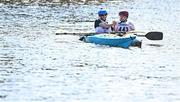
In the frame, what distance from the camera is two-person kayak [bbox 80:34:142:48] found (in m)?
33.3

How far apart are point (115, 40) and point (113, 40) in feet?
0.45

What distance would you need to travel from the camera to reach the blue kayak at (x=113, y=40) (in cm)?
3327

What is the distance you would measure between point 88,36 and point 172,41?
574 cm

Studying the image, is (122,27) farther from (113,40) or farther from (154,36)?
(154,36)

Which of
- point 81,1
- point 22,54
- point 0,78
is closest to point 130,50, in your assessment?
point 22,54

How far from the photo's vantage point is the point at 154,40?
38.8m

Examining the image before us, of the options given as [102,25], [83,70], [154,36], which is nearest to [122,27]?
[102,25]

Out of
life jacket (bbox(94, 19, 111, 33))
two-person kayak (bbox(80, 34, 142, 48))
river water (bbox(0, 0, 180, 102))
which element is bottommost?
river water (bbox(0, 0, 180, 102))

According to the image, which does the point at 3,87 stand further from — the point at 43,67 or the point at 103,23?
the point at 103,23

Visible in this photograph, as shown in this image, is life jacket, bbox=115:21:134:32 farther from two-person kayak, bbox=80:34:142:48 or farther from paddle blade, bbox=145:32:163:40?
paddle blade, bbox=145:32:163:40

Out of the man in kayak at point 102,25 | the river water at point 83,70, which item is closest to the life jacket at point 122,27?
the man in kayak at point 102,25

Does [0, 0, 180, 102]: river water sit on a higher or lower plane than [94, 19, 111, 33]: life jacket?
lower

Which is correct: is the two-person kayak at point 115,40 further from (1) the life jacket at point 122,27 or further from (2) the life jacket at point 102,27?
(1) the life jacket at point 122,27

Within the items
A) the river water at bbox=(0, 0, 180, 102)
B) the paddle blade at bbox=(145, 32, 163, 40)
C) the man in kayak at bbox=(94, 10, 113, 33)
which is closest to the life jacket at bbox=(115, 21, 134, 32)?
the man in kayak at bbox=(94, 10, 113, 33)
